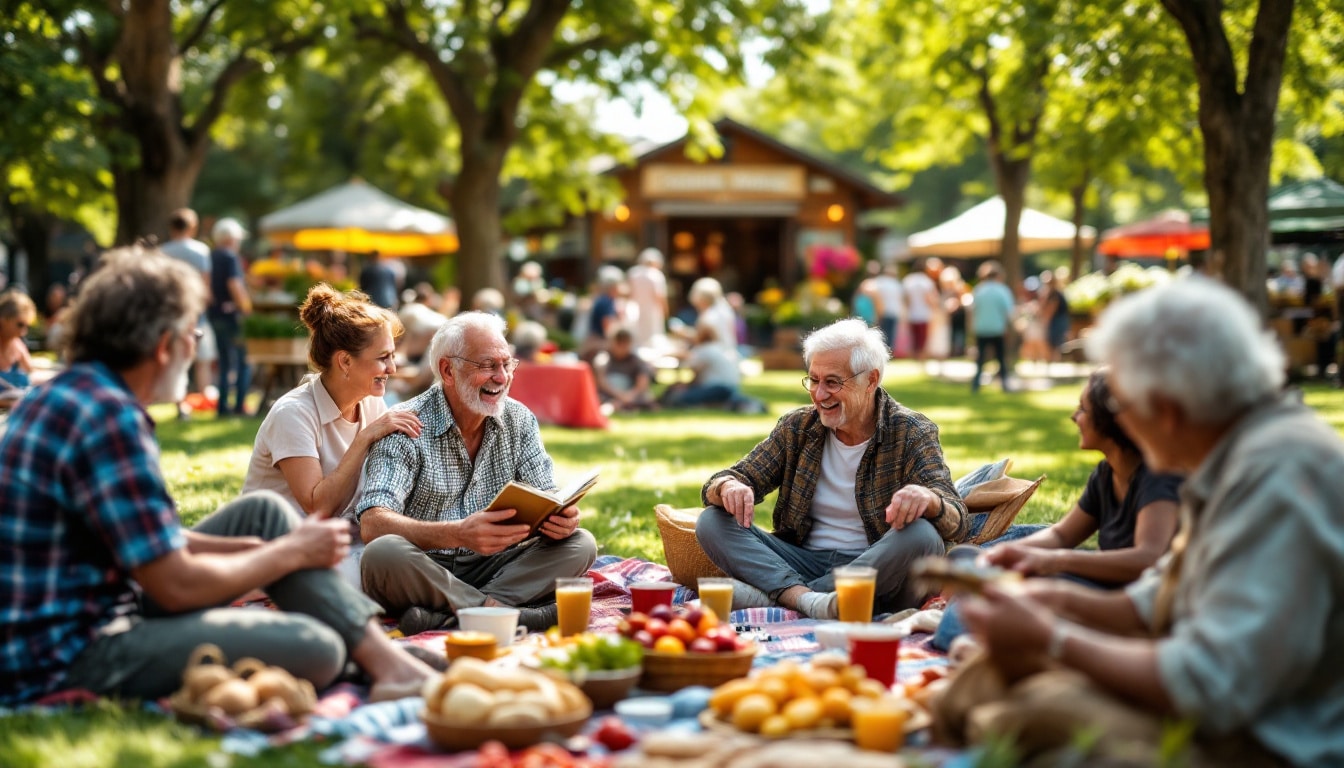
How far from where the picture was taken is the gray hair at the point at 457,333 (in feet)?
17.2

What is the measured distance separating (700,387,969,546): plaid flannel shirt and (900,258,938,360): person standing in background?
19.2m

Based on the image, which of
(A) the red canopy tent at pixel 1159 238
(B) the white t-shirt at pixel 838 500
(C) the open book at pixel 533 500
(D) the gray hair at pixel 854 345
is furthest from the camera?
(A) the red canopy tent at pixel 1159 238

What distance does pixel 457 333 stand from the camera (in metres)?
5.24

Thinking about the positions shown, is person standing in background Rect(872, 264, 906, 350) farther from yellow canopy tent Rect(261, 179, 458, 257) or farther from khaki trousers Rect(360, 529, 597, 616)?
khaki trousers Rect(360, 529, 597, 616)

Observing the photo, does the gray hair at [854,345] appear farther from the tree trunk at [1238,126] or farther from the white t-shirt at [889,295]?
the white t-shirt at [889,295]

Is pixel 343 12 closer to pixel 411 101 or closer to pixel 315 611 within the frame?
pixel 411 101

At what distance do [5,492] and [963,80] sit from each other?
16.0 m

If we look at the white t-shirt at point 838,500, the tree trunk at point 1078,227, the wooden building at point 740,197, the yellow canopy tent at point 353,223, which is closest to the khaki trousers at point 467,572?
the white t-shirt at point 838,500

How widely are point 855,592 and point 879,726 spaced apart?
4.36 feet

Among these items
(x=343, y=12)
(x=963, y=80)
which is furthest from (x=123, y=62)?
(x=963, y=80)

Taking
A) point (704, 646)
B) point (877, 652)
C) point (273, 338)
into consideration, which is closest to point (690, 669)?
point (704, 646)

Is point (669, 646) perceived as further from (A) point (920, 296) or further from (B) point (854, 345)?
(A) point (920, 296)

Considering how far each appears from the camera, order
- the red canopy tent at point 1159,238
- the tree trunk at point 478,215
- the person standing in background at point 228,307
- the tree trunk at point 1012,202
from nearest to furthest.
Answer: the person standing in background at point 228,307 < the tree trunk at point 478,215 < the tree trunk at point 1012,202 < the red canopy tent at point 1159,238

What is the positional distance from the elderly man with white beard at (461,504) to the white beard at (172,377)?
141 centimetres
